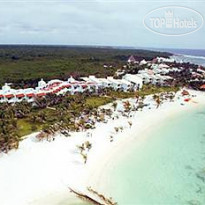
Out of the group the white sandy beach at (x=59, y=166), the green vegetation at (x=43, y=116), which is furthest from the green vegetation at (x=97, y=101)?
the white sandy beach at (x=59, y=166)

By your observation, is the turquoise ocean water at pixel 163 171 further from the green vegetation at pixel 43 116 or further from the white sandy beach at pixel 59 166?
the green vegetation at pixel 43 116

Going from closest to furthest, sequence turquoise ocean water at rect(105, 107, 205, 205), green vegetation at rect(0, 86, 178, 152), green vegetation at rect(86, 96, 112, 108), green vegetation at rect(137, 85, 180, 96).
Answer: turquoise ocean water at rect(105, 107, 205, 205) < green vegetation at rect(0, 86, 178, 152) < green vegetation at rect(86, 96, 112, 108) < green vegetation at rect(137, 85, 180, 96)

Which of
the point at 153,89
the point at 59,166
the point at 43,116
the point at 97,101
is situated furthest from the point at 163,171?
the point at 153,89

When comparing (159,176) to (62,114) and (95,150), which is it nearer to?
(95,150)

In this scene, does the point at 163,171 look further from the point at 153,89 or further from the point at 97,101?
the point at 153,89

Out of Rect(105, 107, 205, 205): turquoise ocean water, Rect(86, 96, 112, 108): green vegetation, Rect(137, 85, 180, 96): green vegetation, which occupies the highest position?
Rect(137, 85, 180, 96): green vegetation

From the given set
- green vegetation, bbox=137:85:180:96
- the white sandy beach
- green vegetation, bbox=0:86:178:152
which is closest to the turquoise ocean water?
the white sandy beach

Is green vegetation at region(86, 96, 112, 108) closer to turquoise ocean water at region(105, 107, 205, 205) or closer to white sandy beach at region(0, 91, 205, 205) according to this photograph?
white sandy beach at region(0, 91, 205, 205)
